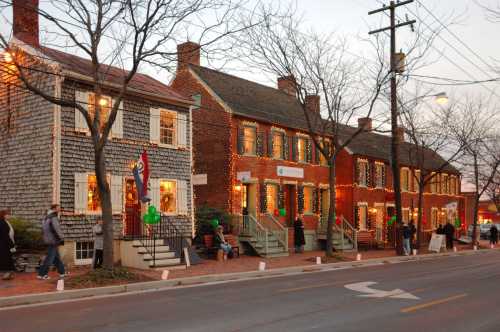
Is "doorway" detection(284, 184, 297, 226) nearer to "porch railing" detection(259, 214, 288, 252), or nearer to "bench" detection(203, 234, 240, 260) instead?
"porch railing" detection(259, 214, 288, 252)

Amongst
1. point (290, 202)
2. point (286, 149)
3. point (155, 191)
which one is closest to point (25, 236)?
point (155, 191)

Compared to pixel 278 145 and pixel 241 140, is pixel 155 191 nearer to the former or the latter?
pixel 241 140

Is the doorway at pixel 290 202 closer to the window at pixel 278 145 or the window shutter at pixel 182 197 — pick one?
the window at pixel 278 145

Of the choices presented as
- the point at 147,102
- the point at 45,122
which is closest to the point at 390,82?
the point at 147,102

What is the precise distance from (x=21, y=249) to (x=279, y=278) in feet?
26.9

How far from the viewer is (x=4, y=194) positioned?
2072 centimetres

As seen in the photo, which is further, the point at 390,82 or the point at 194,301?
the point at 390,82

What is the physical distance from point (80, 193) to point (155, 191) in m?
3.37

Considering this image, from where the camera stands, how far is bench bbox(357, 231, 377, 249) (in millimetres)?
33819

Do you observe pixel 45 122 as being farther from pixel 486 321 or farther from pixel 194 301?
pixel 486 321

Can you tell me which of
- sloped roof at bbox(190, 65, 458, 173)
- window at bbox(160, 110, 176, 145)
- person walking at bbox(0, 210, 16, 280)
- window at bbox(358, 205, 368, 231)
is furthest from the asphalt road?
window at bbox(358, 205, 368, 231)

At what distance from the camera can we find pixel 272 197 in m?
28.9

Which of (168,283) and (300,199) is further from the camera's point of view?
(300,199)

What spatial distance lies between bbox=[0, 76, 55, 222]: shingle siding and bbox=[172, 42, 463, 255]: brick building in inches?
252
